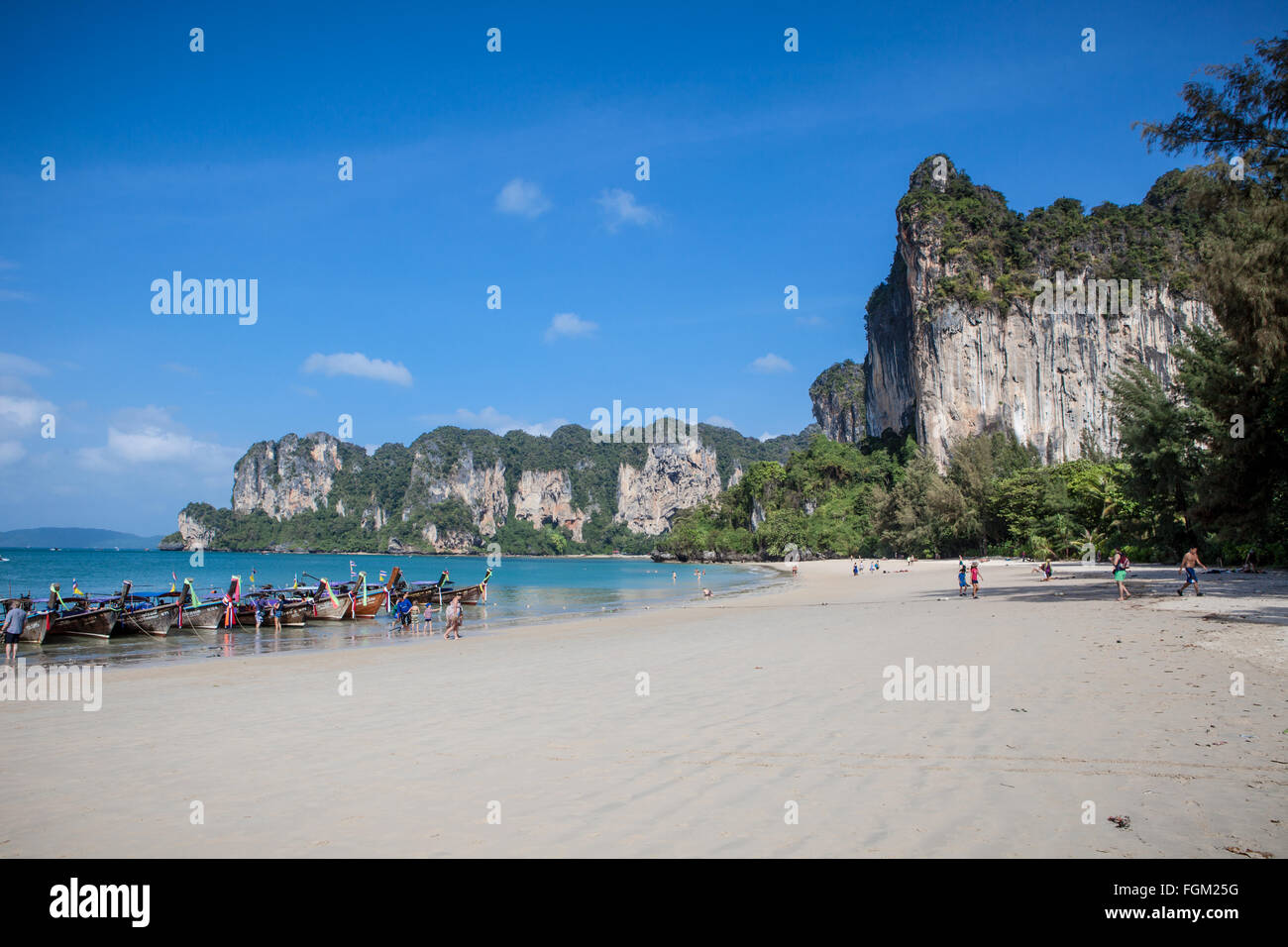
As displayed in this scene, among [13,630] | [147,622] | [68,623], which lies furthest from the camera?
[147,622]

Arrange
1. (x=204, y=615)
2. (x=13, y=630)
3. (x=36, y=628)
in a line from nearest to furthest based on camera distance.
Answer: (x=13, y=630) → (x=36, y=628) → (x=204, y=615)

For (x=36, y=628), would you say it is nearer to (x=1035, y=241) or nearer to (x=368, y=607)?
(x=368, y=607)

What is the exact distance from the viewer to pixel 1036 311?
8875 cm

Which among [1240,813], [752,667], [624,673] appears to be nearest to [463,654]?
[624,673]

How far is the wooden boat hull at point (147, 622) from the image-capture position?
87.6 feet

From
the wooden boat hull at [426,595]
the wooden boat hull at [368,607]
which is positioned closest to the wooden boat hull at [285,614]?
the wooden boat hull at [368,607]

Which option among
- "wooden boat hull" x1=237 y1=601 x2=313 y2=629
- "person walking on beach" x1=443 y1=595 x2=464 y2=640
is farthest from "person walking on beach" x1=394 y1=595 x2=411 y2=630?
"person walking on beach" x1=443 y1=595 x2=464 y2=640

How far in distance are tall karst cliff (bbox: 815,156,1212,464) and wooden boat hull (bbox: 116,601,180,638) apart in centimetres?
8424

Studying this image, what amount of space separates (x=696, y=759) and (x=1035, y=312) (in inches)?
3839

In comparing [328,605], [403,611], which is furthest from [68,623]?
[403,611]

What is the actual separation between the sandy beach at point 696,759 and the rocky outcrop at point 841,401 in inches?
6120

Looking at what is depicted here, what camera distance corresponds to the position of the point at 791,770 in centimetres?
620

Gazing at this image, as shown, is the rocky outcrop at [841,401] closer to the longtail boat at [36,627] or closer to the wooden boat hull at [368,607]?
the wooden boat hull at [368,607]
